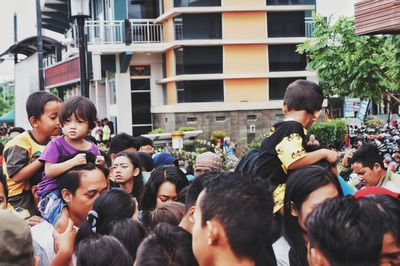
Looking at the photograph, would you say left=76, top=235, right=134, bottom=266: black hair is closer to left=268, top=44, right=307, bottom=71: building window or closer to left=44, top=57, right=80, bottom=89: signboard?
left=44, top=57, right=80, bottom=89: signboard

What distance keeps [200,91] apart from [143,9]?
14.8 feet

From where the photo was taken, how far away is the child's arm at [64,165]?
4.16 metres

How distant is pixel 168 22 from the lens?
26.3 meters

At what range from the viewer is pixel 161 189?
15.9 ft

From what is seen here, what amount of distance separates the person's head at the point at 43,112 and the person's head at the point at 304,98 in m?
1.74

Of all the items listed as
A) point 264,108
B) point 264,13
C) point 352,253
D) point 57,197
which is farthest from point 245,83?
point 352,253

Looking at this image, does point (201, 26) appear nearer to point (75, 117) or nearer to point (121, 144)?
point (121, 144)

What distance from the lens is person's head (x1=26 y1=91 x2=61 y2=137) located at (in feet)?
15.7

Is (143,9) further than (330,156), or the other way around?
(143,9)

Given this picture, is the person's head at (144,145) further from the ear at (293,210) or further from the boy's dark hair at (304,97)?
the ear at (293,210)

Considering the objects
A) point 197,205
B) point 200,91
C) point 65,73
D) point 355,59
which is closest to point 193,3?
point 200,91

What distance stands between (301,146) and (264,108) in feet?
74.0

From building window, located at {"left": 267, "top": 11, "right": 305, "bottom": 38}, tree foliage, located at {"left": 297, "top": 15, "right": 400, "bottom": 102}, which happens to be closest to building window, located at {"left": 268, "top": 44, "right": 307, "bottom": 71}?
building window, located at {"left": 267, "top": 11, "right": 305, "bottom": 38}

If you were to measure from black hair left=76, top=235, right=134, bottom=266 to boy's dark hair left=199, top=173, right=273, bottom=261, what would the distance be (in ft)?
2.27
